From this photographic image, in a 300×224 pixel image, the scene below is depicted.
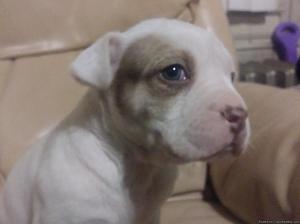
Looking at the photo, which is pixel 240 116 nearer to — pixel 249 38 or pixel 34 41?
pixel 34 41

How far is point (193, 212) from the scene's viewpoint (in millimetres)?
1146

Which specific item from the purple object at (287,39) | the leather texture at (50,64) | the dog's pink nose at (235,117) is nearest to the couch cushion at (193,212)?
the leather texture at (50,64)

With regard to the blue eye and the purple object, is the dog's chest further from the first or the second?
the purple object

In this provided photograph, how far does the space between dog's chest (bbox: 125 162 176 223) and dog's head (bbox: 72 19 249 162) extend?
6 cm

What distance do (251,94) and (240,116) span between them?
1.55 ft

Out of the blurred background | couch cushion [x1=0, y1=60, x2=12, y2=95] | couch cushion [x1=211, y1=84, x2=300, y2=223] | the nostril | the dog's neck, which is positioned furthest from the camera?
the blurred background

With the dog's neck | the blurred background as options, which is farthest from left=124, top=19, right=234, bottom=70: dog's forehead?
the blurred background

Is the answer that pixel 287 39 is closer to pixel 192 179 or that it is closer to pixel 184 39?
pixel 192 179

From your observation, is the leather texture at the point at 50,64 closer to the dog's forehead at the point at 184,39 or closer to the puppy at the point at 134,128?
the puppy at the point at 134,128

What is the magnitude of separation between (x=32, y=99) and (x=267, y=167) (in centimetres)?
53

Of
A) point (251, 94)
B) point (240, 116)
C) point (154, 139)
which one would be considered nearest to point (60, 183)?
point (154, 139)

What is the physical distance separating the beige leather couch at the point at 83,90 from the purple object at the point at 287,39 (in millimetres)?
486

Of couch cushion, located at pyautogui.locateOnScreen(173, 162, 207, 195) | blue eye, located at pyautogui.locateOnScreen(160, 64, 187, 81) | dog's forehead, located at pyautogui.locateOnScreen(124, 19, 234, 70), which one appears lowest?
couch cushion, located at pyautogui.locateOnScreen(173, 162, 207, 195)

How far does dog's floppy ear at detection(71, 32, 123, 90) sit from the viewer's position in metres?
0.76
